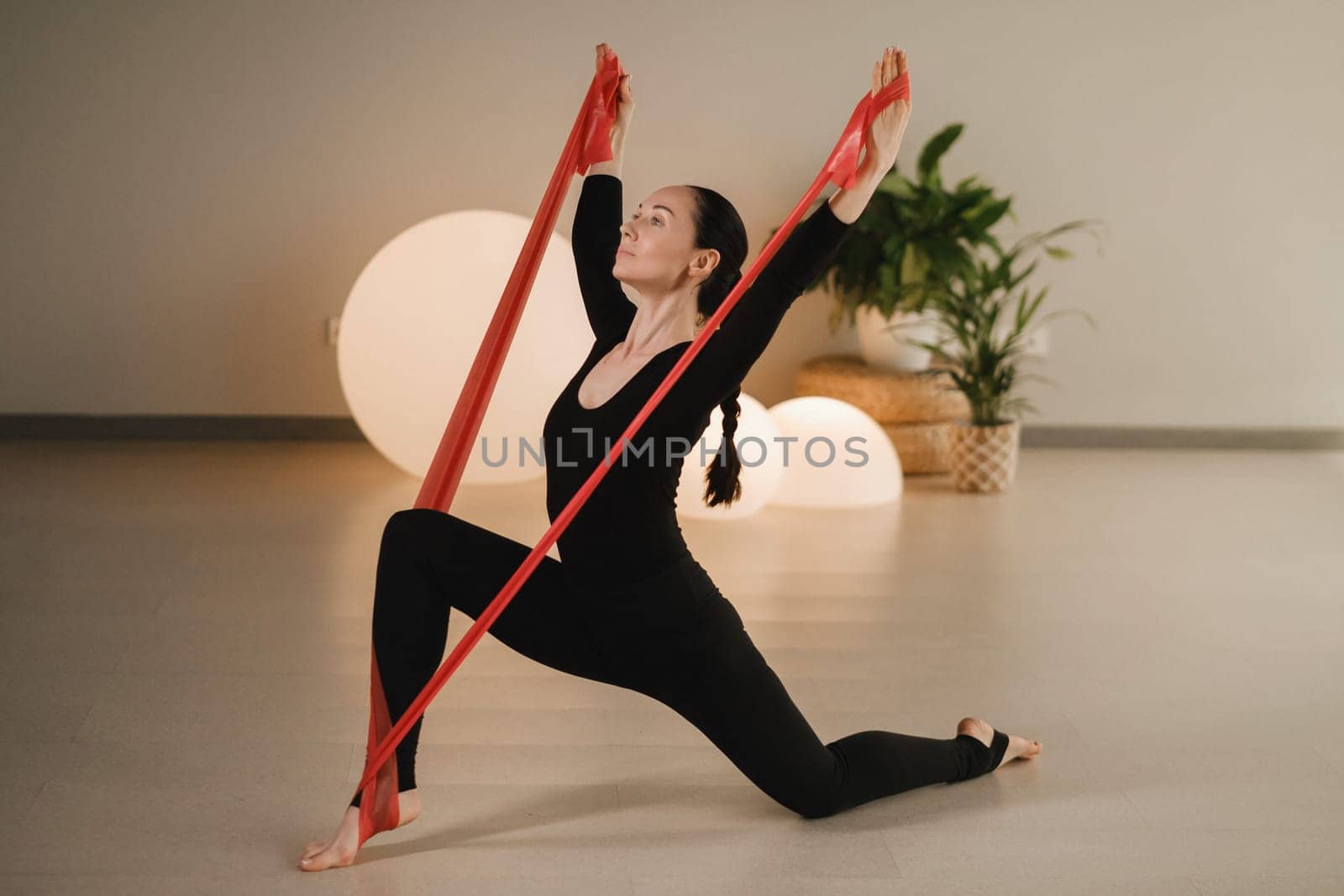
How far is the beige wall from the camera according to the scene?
4973 mm

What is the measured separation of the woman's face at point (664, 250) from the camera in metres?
2.05

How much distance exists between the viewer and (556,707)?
2688 millimetres

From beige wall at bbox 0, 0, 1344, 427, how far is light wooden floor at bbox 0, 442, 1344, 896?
2.97 ft

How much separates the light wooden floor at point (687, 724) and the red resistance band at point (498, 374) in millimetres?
143

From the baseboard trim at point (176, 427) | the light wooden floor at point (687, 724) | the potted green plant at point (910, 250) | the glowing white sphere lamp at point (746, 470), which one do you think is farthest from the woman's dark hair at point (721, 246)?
the baseboard trim at point (176, 427)

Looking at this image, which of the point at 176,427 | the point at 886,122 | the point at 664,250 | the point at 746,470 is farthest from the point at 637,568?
the point at 176,427

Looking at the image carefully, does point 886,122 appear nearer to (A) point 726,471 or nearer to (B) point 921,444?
(A) point 726,471

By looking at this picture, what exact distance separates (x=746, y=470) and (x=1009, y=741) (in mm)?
1802

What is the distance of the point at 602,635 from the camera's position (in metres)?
2.06

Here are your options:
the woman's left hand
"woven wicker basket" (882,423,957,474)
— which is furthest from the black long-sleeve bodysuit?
"woven wicker basket" (882,423,957,474)

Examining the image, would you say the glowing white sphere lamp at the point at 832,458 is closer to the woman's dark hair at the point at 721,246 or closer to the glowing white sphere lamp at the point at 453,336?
the glowing white sphere lamp at the point at 453,336

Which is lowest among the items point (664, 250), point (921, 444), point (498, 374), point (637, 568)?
point (921, 444)

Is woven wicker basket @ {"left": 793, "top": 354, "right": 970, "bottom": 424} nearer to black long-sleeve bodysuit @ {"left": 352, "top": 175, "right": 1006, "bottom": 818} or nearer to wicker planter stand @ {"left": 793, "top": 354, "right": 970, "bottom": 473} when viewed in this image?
wicker planter stand @ {"left": 793, "top": 354, "right": 970, "bottom": 473}

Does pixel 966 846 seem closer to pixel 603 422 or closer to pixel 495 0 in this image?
pixel 603 422
